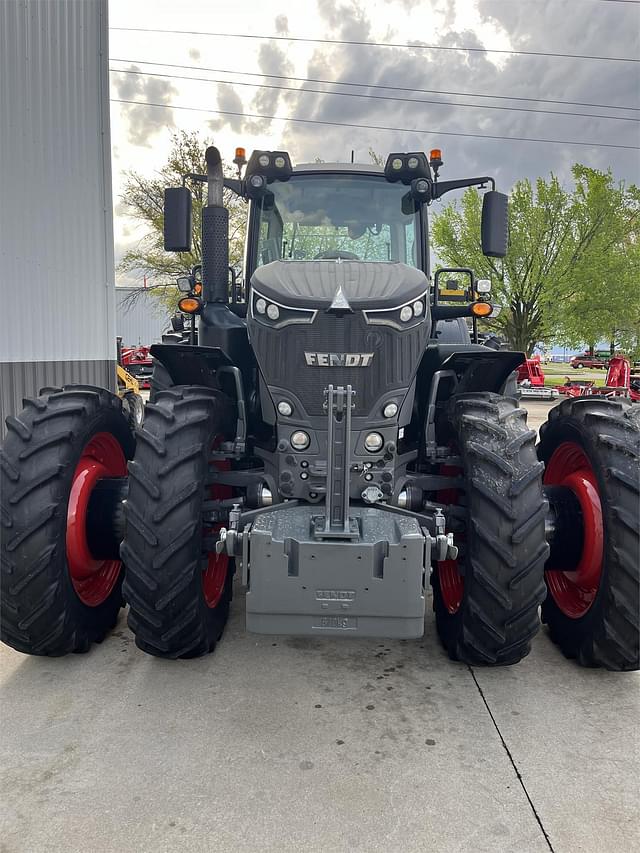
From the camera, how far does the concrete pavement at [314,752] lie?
7.49ft

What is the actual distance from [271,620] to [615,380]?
14532 millimetres

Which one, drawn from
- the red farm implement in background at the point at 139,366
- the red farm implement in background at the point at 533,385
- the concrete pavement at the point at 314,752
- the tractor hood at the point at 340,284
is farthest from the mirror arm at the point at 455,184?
the red farm implement in background at the point at 139,366

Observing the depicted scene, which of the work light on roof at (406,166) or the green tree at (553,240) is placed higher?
the green tree at (553,240)

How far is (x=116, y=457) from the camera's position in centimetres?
403

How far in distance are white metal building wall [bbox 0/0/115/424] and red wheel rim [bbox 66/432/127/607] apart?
414 centimetres

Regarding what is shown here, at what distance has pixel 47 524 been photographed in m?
3.10

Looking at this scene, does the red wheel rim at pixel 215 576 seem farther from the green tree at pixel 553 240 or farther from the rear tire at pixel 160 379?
the green tree at pixel 553 240

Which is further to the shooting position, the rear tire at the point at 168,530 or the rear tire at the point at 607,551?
the rear tire at the point at 607,551

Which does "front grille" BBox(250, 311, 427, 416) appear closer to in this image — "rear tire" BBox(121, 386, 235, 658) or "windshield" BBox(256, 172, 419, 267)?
"rear tire" BBox(121, 386, 235, 658)

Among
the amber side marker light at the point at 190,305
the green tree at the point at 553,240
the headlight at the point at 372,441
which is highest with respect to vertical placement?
the green tree at the point at 553,240

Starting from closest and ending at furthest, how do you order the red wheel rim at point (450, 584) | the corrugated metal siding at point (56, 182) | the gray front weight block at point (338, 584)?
the gray front weight block at point (338, 584), the red wheel rim at point (450, 584), the corrugated metal siding at point (56, 182)

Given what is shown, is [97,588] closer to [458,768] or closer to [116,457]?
[116,457]

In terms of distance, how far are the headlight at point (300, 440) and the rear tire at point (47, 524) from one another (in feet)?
3.67

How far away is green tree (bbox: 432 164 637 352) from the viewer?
894 inches
